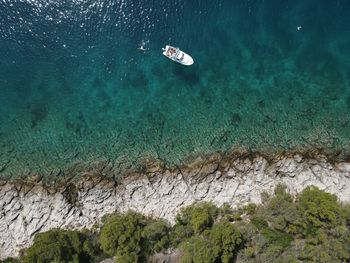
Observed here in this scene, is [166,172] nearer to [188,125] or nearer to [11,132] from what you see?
[188,125]

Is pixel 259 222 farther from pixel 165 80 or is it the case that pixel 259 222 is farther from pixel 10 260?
pixel 10 260

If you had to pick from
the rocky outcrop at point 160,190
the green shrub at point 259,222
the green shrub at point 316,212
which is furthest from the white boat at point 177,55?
the green shrub at point 316,212

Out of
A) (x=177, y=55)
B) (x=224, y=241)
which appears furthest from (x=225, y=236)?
(x=177, y=55)

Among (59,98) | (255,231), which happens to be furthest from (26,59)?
(255,231)

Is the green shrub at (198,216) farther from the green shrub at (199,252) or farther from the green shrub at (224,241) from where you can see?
the green shrub at (224,241)

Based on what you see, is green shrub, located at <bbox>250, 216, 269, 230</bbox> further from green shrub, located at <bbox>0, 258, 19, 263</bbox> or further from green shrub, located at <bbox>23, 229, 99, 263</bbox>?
green shrub, located at <bbox>0, 258, 19, 263</bbox>

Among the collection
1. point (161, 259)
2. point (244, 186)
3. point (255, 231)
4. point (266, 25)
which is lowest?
point (161, 259)
